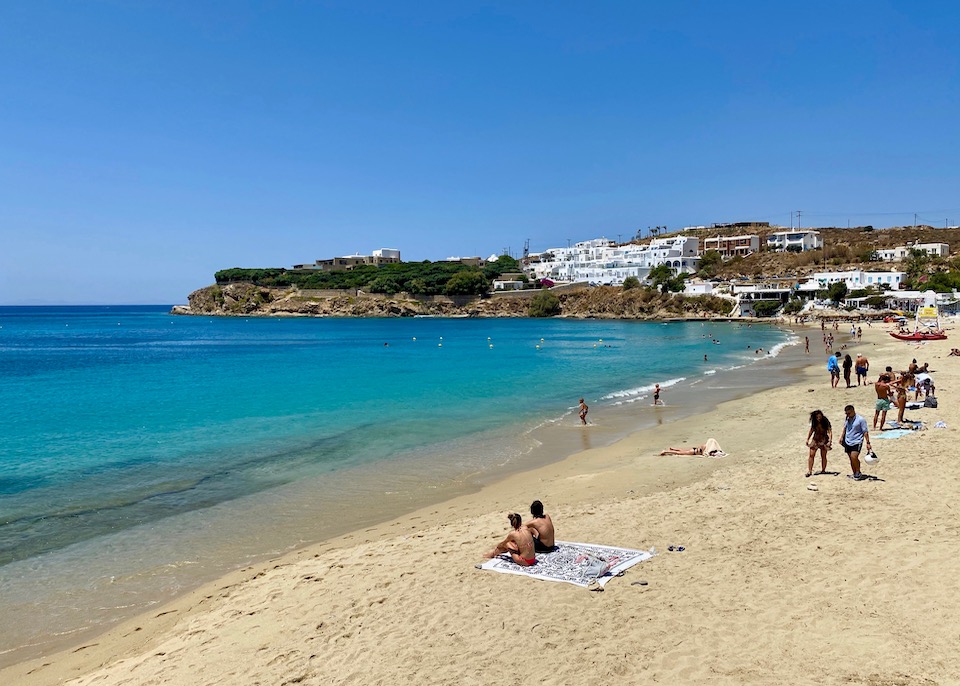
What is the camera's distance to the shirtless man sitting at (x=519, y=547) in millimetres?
8523

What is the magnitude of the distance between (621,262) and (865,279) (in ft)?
182

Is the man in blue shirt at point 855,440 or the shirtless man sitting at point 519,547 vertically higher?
the man in blue shirt at point 855,440

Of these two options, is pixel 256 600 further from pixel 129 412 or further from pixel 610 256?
pixel 610 256

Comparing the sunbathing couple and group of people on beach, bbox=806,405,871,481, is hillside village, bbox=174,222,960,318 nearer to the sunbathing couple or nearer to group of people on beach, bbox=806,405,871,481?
group of people on beach, bbox=806,405,871,481

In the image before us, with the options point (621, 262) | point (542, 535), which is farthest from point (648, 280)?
point (542, 535)

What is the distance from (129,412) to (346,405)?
30.2 ft

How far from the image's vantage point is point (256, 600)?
28.0 feet

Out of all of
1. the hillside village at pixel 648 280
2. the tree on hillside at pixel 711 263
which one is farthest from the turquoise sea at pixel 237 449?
the tree on hillside at pixel 711 263

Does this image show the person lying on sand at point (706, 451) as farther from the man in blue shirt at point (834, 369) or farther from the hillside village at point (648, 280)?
the hillside village at point (648, 280)

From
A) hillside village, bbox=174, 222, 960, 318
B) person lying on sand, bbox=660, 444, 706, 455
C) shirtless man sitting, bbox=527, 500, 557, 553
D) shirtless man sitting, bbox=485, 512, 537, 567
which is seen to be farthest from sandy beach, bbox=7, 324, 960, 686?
hillside village, bbox=174, 222, 960, 318

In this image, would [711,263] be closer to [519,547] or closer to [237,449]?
[237,449]

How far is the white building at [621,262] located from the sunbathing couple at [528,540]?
432ft

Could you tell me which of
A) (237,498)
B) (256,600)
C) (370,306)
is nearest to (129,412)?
(237,498)

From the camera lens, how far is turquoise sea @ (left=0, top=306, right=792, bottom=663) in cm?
1046
